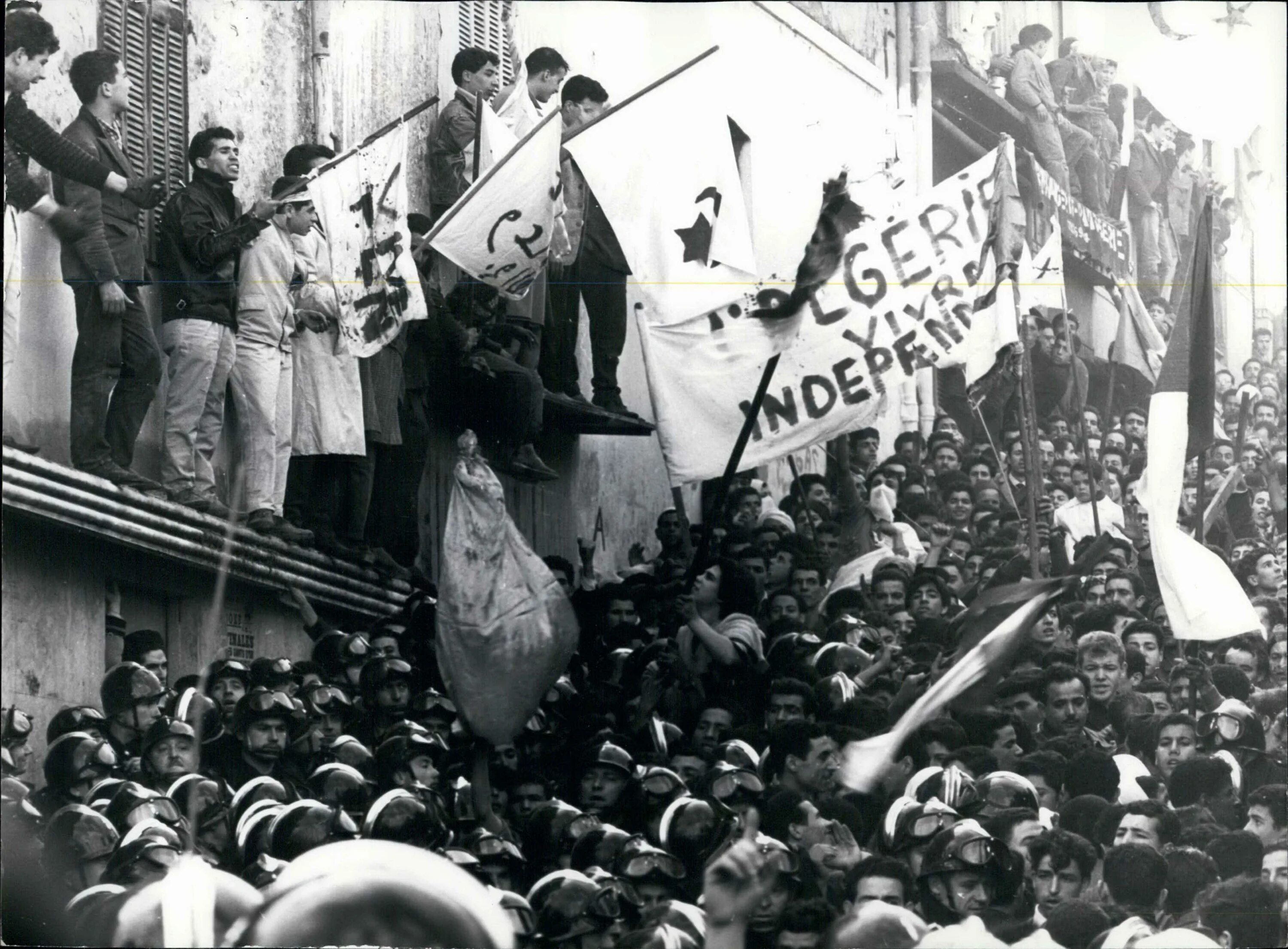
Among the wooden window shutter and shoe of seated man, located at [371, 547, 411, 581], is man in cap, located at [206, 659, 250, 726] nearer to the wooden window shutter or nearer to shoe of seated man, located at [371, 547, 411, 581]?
shoe of seated man, located at [371, 547, 411, 581]

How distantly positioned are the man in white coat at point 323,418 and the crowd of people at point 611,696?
16 millimetres

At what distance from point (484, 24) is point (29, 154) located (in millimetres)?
2454

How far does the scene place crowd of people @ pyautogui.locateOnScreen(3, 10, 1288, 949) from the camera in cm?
954

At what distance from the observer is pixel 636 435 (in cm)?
1122

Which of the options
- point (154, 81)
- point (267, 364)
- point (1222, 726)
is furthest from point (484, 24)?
point (1222, 726)

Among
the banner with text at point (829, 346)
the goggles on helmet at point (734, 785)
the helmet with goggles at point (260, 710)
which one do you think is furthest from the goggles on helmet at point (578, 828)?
the banner with text at point (829, 346)

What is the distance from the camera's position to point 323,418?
10.8 metres

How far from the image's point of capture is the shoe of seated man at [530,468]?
10984mm

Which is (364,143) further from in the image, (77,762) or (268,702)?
(77,762)

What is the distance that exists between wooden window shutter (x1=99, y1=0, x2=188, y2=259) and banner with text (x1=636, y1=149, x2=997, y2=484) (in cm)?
234

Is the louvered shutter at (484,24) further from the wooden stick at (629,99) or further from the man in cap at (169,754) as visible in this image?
the man in cap at (169,754)

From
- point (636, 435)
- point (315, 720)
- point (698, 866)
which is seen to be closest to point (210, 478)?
point (315, 720)

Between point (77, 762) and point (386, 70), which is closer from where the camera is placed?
point (77, 762)

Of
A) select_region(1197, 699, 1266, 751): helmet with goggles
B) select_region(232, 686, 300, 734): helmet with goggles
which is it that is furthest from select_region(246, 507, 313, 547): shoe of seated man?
select_region(1197, 699, 1266, 751): helmet with goggles
